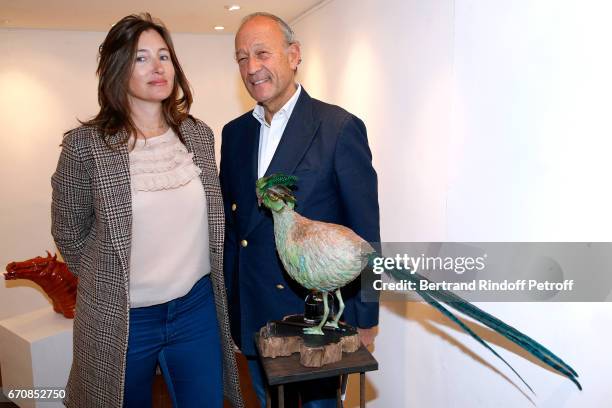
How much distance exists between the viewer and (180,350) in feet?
4.97

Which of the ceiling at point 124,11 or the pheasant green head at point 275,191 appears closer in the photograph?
the pheasant green head at point 275,191

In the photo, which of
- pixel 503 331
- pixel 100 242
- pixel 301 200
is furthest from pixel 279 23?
pixel 503 331

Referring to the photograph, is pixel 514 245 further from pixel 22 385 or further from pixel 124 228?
pixel 22 385

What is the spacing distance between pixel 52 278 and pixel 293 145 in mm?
2138

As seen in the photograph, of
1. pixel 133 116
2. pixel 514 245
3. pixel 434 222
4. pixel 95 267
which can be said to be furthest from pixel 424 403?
pixel 133 116

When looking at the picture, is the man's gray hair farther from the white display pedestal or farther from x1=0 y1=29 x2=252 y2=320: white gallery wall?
x1=0 y1=29 x2=252 y2=320: white gallery wall

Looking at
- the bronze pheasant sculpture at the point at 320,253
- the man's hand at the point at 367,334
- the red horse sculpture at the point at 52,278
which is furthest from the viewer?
the red horse sculpture at the point at 52,278

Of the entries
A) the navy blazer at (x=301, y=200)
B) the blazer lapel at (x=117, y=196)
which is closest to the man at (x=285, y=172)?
the navy blazer at (x=301, y=200)

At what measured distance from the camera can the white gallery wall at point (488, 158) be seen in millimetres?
1228

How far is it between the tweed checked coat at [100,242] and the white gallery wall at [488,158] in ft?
2.90

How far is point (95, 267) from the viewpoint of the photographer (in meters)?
1.44

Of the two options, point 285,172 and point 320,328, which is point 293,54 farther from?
point 320,328

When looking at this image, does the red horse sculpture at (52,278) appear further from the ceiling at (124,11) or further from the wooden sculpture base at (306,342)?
the wooden sculpture base at (306,342)

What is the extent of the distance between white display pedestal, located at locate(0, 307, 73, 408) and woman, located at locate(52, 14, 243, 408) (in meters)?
1.23
